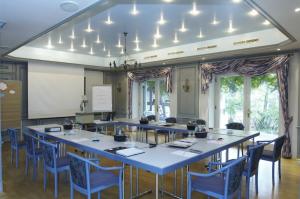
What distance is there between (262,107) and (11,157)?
6.43 metres

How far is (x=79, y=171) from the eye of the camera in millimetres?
2359

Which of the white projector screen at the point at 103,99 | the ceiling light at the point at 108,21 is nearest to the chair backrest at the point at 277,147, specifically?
the ceiling light at the point at 108,21

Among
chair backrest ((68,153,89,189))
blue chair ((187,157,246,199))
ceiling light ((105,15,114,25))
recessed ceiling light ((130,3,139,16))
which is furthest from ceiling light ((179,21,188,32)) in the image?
chair backrest ((68,153,89,189))

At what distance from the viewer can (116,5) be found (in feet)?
11.9

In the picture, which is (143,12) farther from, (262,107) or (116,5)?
(262,107)

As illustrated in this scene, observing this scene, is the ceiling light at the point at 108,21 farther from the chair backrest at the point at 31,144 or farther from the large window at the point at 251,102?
the large window at the point at 251,102

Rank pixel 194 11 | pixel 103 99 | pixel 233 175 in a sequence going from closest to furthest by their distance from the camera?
pixel 233 175 → pixel 194 11 → pixel 103 99

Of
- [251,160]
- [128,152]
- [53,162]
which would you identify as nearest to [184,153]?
[128,152]

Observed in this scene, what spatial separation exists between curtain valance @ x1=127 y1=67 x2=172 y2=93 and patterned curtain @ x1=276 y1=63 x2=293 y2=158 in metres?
3.41

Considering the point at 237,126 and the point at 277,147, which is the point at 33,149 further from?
the point at 237,126

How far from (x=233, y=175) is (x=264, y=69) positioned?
13.8ft

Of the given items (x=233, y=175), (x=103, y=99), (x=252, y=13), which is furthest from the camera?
(x=103, y=99)

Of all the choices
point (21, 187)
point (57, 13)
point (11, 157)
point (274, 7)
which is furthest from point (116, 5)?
point (11, 157)

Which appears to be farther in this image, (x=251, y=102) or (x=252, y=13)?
(x=251, y=102)
